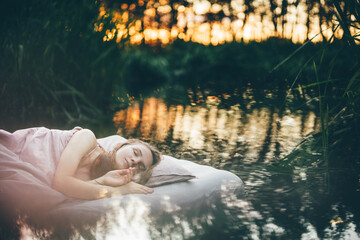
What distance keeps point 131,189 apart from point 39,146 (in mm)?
224

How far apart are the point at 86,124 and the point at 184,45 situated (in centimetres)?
304

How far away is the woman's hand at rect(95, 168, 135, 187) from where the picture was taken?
75 cm

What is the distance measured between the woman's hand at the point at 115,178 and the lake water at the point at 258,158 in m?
0.16

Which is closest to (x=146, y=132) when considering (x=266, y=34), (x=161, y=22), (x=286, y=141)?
(x=286, y=141)

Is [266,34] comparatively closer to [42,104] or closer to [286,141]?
[286,141]

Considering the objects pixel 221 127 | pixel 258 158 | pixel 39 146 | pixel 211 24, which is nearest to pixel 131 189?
pixel 39 146

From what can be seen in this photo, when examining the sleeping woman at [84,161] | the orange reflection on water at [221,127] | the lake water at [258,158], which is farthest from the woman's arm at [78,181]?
the orange reflection on water at [221,127]

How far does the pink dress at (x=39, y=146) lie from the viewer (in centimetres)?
78

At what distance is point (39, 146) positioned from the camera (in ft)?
2.71

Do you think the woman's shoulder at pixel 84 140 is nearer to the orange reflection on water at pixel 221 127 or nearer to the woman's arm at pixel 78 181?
the woman's arm at pixel 78 181

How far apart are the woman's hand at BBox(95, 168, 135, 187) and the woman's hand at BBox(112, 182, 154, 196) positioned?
0.05 ft

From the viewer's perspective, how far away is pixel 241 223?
73 cm

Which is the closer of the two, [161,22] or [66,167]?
[66,167]

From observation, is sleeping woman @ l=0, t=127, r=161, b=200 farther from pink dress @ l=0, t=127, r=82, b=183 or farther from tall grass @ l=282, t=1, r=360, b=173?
tall grass @ l=282, t=1, r=360, b=173
